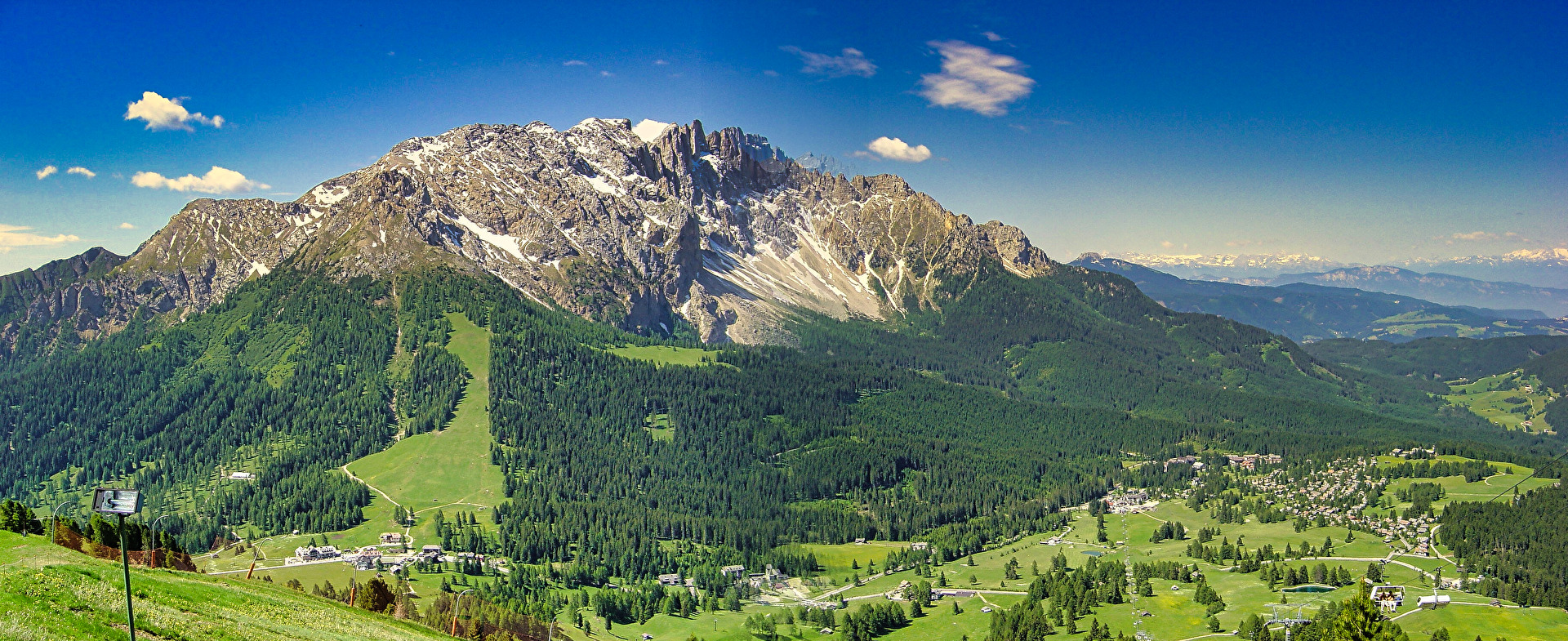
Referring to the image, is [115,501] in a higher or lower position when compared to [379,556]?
higher

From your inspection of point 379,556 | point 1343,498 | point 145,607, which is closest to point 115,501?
point 145,607

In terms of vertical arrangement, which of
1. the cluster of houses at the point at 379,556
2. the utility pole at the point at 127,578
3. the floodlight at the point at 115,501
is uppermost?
the floodlight at the point at 115,501

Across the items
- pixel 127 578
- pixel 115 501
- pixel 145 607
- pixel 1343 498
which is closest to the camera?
pixel 127 578

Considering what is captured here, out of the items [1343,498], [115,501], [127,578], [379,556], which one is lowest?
[379,556]

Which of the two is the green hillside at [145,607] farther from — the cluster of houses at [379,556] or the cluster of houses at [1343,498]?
the cluster of houses at [1343,498]

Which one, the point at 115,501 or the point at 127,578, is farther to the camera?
the point at 115,501

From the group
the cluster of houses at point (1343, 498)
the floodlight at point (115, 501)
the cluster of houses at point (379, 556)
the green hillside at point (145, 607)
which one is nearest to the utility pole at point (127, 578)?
the floodlight at point (115, 501)

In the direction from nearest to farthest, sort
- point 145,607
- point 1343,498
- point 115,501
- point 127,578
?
point 127,578, point 115,501, point 145,607, point 1343,498

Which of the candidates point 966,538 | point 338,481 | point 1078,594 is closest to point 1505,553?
point 1078,594

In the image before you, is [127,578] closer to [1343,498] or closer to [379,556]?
[379,556]

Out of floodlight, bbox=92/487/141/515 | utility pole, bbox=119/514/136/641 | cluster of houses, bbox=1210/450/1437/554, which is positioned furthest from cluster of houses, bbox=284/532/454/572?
cluster of houses, bbox=1210/450/1437/554
